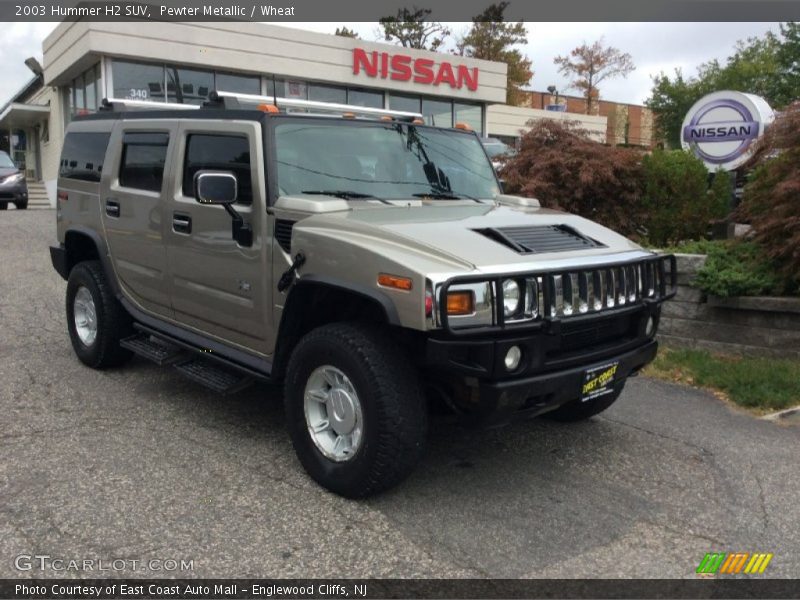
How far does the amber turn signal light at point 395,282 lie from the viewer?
330cm

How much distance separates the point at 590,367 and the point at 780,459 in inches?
67.4

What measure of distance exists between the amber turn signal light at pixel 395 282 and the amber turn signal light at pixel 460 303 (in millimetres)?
188

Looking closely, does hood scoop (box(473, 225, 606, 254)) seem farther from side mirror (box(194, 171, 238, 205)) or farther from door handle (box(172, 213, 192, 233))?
door handle (box(172, 213, 192, 233))

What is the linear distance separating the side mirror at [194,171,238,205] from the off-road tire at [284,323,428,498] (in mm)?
928

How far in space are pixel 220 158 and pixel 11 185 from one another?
17257 millimetres

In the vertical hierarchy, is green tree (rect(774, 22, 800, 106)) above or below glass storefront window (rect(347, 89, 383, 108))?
above

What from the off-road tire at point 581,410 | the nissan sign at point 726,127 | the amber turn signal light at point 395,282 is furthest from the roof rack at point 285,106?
the nissan sign at point 726,127

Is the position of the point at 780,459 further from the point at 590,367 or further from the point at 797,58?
the point at 797,58

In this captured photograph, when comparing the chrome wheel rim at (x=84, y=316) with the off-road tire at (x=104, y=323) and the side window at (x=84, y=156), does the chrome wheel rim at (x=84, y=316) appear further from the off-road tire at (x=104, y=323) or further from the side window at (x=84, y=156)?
the side window at (x=84, y=156)

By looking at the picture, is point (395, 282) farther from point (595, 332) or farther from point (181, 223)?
point (181, 223)

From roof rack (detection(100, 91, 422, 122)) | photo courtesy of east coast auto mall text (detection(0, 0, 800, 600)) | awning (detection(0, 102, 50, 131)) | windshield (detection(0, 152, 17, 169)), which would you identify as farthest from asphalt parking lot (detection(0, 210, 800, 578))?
awning (detection(0, 102, 50, 131))

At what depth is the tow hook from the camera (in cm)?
382

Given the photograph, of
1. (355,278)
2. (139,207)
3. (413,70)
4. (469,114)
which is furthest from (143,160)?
(469,114)

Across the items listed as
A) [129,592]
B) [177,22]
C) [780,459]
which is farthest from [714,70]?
[129,592]
